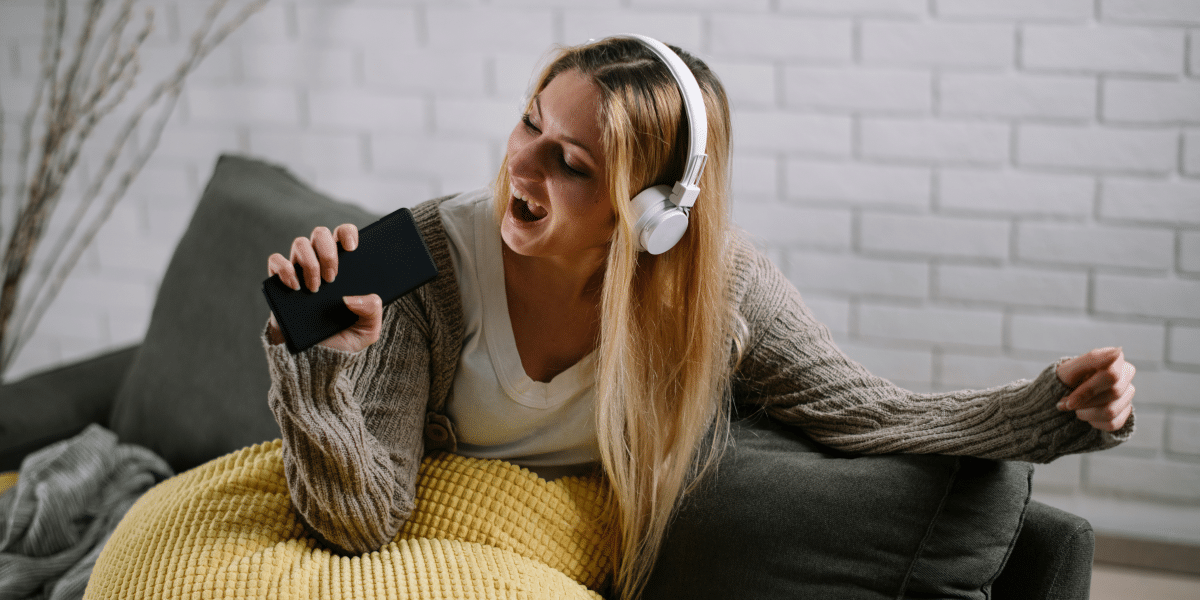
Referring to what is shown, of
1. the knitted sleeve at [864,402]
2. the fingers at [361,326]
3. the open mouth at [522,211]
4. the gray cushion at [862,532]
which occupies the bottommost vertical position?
the gray cushion at [862,532]

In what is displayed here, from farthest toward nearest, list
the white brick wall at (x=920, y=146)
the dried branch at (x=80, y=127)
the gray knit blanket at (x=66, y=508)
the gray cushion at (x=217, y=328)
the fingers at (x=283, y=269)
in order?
the dried branch at (x=80, y=127) < the white brick wall at (x=920, y=146) < the gray cushion at (x=217, y=328) < the gray knit blanket at (x=66, y=508) < the fingers at (x=283, y=269)

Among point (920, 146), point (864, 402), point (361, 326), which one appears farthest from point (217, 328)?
point (920, 146)

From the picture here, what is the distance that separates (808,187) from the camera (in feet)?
5.59

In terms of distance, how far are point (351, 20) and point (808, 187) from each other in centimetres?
100

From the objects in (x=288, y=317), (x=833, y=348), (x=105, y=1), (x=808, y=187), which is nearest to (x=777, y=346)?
(x=833, y=348)

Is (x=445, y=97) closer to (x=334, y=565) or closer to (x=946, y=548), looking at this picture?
(x=334, y=565)

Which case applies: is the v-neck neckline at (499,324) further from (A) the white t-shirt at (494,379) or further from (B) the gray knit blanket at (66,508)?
(B) the gray knit blanket at (66,508)

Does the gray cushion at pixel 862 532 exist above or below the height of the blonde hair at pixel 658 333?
below

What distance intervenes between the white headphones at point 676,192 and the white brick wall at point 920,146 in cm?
62

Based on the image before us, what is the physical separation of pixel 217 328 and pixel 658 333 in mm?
730

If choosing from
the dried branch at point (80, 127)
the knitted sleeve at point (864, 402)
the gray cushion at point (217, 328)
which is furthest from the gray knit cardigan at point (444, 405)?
the dried branch at point (80, 127)

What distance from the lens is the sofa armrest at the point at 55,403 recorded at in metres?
1.39

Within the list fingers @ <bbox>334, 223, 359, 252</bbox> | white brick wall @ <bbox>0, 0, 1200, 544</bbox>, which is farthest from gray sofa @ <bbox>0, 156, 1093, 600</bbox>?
white brick wall @ <bbox>0, 0, 1200, 544</bbox>

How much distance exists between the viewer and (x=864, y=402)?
1.01m
